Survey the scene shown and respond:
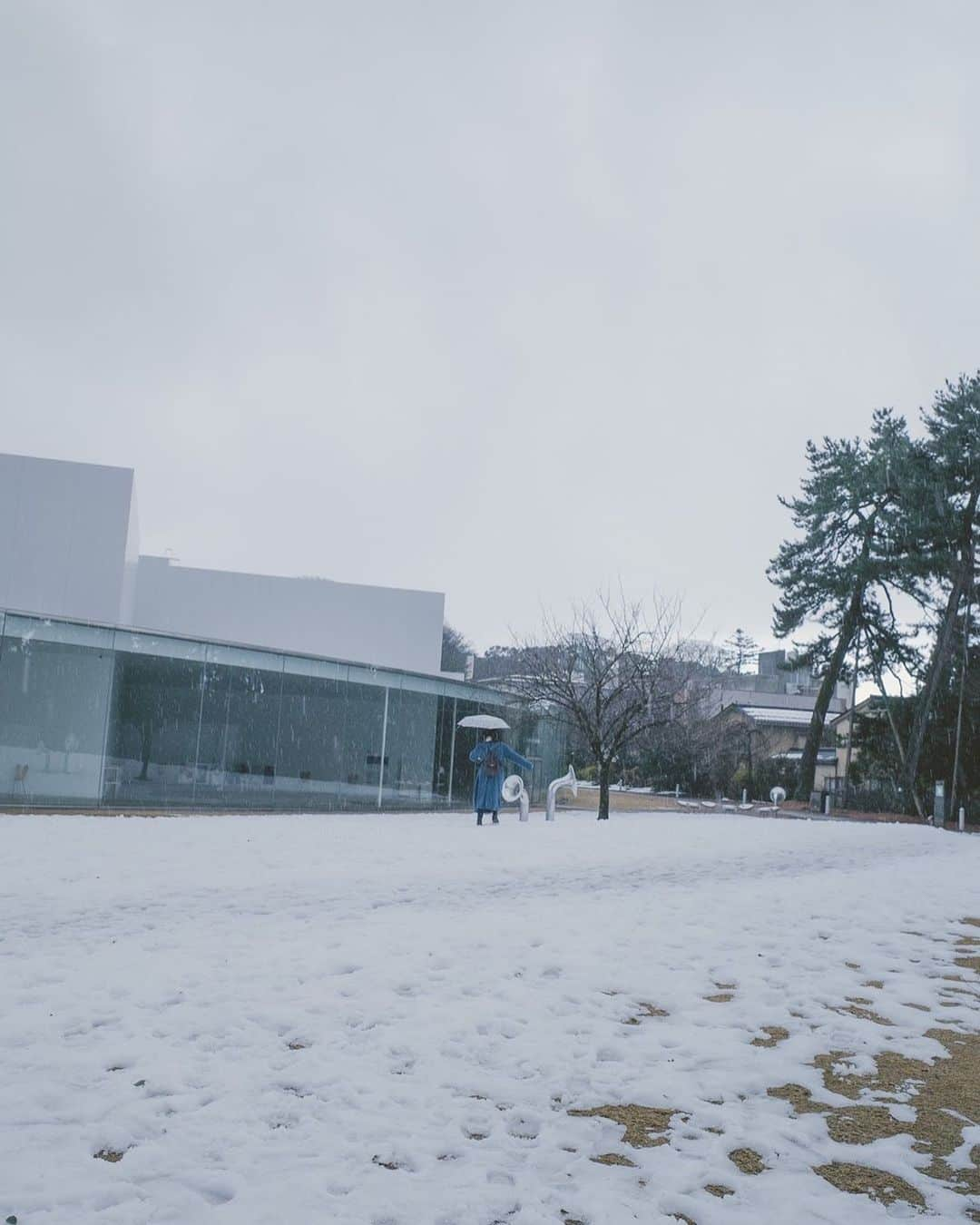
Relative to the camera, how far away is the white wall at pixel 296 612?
107 ft

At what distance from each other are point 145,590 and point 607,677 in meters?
18.2

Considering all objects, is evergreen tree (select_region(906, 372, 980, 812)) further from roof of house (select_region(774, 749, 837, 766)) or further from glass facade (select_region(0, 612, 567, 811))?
glass facade (select_region(0, 612, 567, 811))

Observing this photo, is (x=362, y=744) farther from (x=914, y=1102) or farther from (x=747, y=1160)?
(x=747, y=1160)

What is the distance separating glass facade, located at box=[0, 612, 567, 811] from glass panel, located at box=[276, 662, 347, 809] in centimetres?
3

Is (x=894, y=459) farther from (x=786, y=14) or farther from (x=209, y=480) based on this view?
(x=209, y=480)

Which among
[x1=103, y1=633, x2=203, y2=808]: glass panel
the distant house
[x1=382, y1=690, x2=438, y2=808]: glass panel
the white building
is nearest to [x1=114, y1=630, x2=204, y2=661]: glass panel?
[x1=103, y1=633, x2=203, y2=808]: glass panel

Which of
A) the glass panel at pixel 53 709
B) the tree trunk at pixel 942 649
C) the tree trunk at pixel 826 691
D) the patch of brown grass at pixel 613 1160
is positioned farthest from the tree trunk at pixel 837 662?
the patch of brown grass at pixel 613 1160

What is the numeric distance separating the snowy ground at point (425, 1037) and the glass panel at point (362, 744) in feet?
37.5

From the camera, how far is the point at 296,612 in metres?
33.7

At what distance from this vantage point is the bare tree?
1977 centimetres

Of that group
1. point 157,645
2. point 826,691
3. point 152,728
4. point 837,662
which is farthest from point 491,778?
point 826,691

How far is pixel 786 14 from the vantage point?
11180 millimetres

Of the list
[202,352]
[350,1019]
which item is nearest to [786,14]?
[350,1019]

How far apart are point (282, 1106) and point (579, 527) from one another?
49854mm
